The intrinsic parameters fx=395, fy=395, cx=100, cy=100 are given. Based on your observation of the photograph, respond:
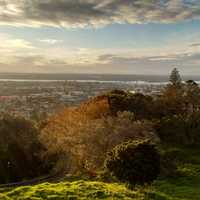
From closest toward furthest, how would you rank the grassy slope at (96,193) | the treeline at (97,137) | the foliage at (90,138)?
the grassy slope at (96,193) < the treeline at (97,137) < the foliage at (90,138)

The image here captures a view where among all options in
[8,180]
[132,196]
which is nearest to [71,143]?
[8,180]

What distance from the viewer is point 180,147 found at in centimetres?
4872

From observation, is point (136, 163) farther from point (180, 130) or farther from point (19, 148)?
point (180, 130)

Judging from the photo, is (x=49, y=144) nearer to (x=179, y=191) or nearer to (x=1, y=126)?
(x=1, y=126)

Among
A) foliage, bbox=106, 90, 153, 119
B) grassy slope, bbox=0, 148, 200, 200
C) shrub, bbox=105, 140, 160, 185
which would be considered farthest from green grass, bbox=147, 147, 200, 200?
foliage, bbox=106, 90, 153, 119

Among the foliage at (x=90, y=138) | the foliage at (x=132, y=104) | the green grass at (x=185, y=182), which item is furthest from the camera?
the foliage at (x=132, y=104)

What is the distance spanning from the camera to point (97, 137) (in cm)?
3488

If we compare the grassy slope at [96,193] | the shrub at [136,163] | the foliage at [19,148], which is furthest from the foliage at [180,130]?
the shrub at [136,163]

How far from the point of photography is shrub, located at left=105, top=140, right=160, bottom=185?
70.9ft

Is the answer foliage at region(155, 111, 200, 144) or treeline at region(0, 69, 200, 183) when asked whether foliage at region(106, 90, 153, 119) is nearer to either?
treeline at region(0, 69, 200, 183)

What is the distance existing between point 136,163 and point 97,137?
44.2ft

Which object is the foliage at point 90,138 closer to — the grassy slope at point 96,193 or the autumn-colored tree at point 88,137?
the autumn-colored tree at point 88,137

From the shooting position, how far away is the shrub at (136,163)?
70.9ft

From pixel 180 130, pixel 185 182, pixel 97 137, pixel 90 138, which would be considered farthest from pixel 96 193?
pixel 180 130
